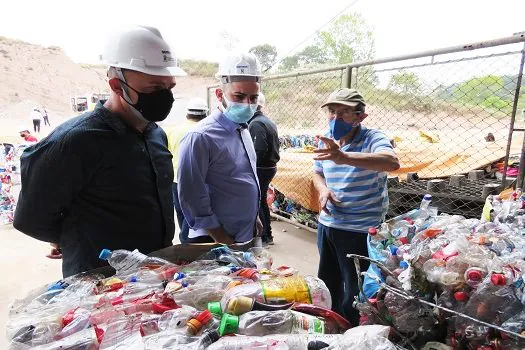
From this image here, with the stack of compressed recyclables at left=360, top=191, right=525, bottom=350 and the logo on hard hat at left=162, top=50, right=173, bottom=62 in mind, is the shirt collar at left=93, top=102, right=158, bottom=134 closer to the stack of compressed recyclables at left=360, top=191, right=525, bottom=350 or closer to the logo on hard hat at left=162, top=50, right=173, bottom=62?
the logo on hard hat at left=162, top=50, right=173, bottom=62

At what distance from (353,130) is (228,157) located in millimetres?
772

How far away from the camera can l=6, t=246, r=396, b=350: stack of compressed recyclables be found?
0.78m

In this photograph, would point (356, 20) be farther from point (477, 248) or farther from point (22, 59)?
point (22, 59)

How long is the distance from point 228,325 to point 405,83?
3587 millimetres

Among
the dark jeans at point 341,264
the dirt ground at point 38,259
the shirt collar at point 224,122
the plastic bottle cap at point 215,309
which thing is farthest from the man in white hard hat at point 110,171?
the dirt ground at point 38,259

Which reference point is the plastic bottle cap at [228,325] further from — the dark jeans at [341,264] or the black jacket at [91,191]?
the dark jeans at [341,264]

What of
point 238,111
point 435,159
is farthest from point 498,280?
point 435,159

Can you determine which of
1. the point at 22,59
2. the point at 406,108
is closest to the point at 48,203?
the point at 406,108

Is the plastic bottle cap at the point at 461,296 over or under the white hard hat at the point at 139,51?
under

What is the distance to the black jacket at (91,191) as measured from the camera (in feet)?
4.44

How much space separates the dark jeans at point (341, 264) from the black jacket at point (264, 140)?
1.79m

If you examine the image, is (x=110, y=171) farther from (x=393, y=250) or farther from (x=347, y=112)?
(x=347, y=112)

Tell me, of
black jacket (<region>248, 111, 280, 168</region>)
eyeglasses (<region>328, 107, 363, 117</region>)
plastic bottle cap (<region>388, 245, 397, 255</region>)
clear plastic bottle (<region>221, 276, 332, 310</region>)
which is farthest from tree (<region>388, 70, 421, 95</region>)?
clear plastic bottle (<region>221, 276, 332, 310</region>)

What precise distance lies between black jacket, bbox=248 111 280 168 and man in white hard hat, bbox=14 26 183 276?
7.86 feet
